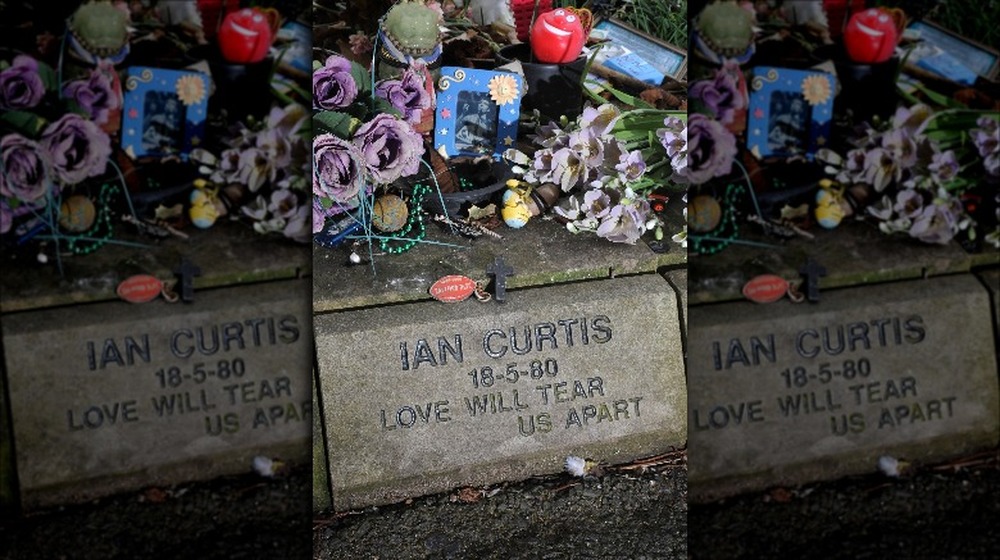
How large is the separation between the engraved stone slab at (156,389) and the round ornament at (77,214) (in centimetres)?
20

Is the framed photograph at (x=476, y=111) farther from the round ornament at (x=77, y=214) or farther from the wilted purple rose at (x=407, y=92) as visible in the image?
the round ornament at (x=77, y=214)

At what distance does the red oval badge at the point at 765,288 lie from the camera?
2604mm

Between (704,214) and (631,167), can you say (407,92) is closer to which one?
(631,167)

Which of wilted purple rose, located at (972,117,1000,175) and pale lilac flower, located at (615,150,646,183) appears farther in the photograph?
pale lilac flower, located at (615,150,646,183)

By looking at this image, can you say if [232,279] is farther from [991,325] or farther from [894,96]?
[991,325]

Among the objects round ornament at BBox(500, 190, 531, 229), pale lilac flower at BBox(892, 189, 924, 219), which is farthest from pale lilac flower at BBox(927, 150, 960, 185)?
round ornament at BBox(500, 190, 531, 229)

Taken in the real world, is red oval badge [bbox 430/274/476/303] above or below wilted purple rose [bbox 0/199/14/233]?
below

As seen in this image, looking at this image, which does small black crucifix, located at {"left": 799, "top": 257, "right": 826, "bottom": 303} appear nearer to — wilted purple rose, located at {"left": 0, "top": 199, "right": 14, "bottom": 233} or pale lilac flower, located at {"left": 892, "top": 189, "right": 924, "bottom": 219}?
pale lilac flower, located at {"left": 892, "top": 189, "right": 924, "bottom": 219}

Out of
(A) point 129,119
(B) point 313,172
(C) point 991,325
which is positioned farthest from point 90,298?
(C) point 991,325

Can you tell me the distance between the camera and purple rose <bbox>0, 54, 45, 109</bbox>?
2.36 m

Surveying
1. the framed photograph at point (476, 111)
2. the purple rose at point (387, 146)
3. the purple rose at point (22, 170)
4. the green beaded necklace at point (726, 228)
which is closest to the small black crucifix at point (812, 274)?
the green beaded necklace at point (726, 228)

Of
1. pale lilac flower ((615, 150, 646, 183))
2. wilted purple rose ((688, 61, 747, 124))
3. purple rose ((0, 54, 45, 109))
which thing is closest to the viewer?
purple rose ((0, 54, 45, 109))

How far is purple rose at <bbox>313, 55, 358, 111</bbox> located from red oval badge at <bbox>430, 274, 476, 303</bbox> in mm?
542

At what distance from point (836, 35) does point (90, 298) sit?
73.9 inches
